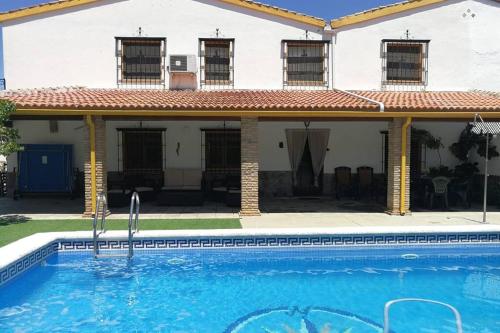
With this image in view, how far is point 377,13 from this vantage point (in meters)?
16.4

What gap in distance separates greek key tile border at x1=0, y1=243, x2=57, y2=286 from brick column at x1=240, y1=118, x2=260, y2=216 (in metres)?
5.29

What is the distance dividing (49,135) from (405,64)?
14.2m

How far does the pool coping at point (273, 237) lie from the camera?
903 cm

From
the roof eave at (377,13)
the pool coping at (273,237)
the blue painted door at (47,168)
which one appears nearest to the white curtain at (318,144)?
the roof eave at (377,13)

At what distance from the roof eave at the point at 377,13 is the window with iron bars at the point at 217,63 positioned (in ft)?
13.8

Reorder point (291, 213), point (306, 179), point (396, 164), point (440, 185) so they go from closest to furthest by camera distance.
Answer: point (396, 164) < point (291, 213) < point (440, 185) < point (306, 179)

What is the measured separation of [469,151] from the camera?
54.7 feet

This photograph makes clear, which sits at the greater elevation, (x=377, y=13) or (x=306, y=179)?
(x=377, y=13)

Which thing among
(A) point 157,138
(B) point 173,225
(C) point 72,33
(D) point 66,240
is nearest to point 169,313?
Answer: (D) point 66,240

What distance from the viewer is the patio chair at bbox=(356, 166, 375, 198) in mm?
16422

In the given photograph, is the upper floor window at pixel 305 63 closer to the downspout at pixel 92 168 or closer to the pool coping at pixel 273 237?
the downspout at pixel 92 168

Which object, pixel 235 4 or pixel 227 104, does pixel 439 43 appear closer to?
pixel 235 4

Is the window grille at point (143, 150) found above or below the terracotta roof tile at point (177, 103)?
below

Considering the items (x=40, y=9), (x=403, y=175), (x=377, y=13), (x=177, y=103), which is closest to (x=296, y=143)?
(x=403, y=175)
